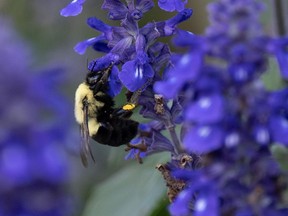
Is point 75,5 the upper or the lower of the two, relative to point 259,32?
lower

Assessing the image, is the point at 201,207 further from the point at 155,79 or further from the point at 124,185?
the point at 124,185

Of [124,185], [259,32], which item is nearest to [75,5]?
[259,32]

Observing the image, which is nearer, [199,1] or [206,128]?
[206,128]

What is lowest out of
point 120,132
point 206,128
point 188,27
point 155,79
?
point 188,27

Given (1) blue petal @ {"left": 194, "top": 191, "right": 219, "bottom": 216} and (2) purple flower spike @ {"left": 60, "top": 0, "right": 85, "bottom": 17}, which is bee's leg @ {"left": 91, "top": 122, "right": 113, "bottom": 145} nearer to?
(2) purple flower spike @ {"left": 60, "top": 0, "right": 85, "bottom": 17}

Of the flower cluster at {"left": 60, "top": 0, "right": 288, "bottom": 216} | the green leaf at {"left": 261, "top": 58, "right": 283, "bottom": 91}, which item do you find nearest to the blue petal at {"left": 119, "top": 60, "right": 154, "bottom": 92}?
the flower cluster at {"left": 60, "top": 0, "right": 288, "bottom": 216}

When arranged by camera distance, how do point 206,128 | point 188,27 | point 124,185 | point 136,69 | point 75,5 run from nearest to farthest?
point 206,128
point 136,69
point 75,5
point 124,185
point 188,27

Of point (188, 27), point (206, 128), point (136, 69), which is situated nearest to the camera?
point (206, 128)

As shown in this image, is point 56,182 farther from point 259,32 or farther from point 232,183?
point 259,32
